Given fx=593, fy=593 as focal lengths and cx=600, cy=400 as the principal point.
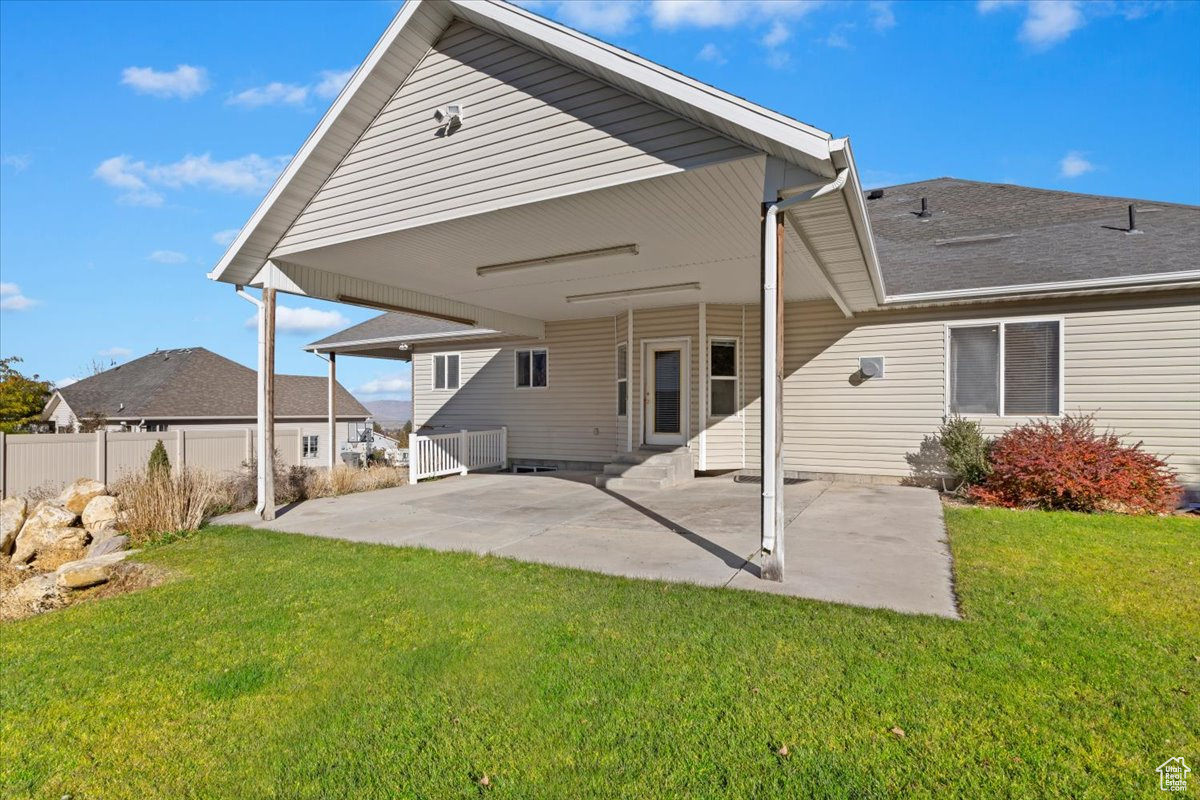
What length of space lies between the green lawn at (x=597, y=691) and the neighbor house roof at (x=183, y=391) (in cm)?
2004

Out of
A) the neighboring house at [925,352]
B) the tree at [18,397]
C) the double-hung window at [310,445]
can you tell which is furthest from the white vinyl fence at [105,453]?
the double-hung window at [310,445]

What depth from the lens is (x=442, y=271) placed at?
827 centimetres

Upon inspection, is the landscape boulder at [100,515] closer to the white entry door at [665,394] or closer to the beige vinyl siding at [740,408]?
the white entry door at [665,394]

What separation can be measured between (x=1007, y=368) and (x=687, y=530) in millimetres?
5826

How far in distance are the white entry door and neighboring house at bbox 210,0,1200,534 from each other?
0.04 meters

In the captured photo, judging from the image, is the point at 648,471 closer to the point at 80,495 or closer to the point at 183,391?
the point at 80,495

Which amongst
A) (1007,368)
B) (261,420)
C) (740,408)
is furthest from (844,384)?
(261,420)

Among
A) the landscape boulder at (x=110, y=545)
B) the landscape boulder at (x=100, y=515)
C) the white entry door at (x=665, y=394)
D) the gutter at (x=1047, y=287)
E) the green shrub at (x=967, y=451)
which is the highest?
the gutter at (x=1047, y=287)

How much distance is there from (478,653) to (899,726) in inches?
82.9

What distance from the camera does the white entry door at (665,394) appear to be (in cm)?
1062

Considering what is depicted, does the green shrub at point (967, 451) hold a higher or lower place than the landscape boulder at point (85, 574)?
higher

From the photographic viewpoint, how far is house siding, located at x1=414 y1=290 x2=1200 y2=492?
7.73 m

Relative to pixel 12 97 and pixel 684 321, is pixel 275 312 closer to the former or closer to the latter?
pixel 684 321

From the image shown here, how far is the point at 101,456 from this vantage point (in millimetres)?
9641
